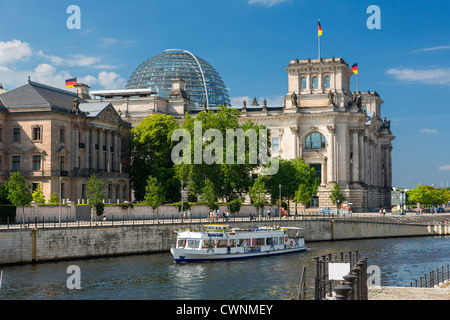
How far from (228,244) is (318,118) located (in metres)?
74.2

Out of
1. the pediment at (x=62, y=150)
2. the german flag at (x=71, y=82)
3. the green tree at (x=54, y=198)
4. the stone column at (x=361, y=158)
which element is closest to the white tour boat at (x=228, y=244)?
the green tree at (x=54, y=198)

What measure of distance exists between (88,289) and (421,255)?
4039 cm

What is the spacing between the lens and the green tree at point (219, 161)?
98.6 metres

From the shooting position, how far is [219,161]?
9838cm

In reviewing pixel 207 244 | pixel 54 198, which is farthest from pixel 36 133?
pixel 207 244

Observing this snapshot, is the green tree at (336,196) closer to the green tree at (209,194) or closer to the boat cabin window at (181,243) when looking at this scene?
the green tree at (209,194)

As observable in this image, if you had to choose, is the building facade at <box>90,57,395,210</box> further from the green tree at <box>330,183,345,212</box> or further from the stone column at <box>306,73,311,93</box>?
the green tree at <box>330,183,345,212</box>

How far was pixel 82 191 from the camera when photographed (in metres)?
96.1

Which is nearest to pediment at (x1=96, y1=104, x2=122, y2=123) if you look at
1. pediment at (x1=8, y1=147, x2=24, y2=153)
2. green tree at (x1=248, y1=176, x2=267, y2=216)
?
pediment at (x1=8, y1=147, x2=24, y2=153)

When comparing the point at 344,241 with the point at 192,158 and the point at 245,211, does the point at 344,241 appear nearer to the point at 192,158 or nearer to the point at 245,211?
the point at 245,211

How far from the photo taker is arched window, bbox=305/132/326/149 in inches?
5423

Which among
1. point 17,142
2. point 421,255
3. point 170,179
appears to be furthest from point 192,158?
point 421,255

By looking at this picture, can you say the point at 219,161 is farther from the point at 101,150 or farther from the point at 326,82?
the point at 326,82

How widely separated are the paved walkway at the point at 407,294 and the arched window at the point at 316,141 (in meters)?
107
